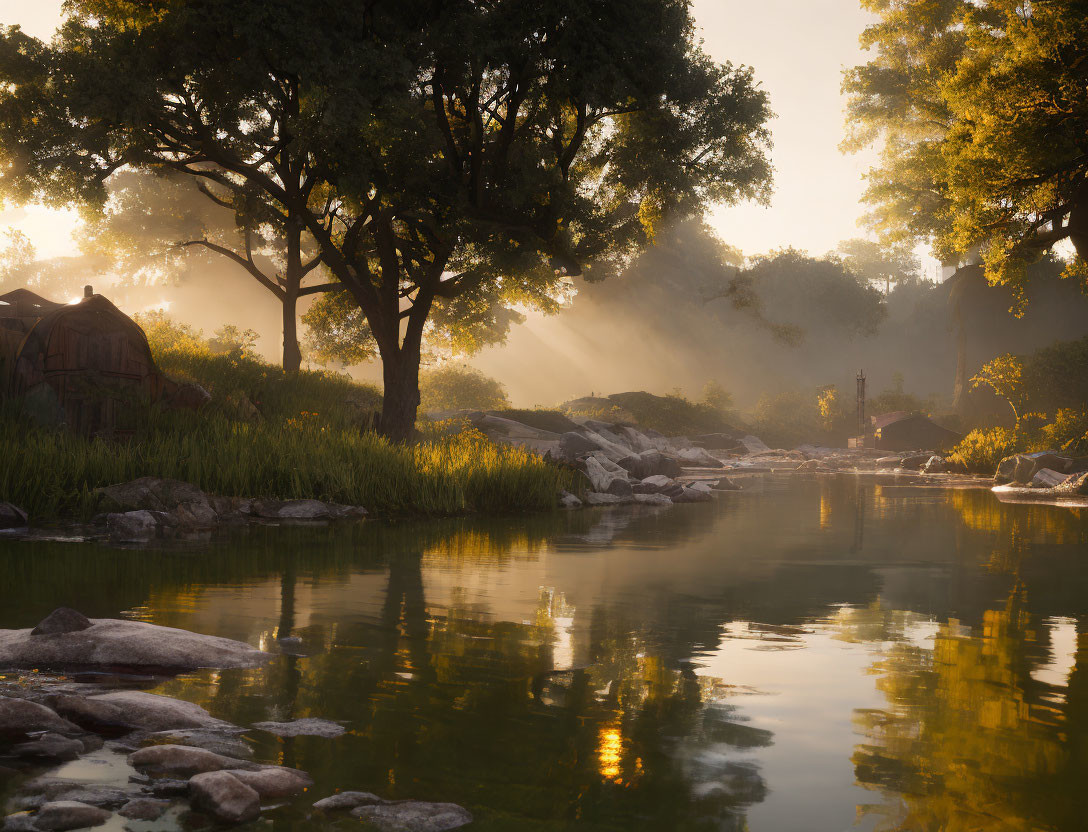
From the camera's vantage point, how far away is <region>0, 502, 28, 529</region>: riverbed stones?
10461 millimetres

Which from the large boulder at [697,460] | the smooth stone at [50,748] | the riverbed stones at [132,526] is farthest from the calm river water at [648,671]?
the large boulder at [697,460]

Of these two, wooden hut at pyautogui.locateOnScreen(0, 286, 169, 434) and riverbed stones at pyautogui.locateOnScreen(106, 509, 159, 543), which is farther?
wooden hut at pyautogui.locateOnScreen(0, 286, 169, 434)

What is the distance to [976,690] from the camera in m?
4.52

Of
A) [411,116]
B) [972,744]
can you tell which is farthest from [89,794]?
[411,116]

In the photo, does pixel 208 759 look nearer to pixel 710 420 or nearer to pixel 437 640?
pixel 437 640

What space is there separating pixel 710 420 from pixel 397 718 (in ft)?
143

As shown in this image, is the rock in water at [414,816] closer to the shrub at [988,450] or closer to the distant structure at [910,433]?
the shrub at [988,450]

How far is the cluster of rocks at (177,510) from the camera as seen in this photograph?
412 inches

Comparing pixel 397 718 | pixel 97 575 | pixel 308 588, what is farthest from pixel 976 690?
pixel 97 575

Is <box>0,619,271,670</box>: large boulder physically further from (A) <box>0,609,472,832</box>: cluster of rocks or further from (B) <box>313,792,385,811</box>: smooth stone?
(B) <box>313,792,385,811</box>: smooth stone

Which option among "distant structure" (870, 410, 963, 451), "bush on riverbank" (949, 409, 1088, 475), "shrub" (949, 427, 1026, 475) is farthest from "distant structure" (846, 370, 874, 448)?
"shrub" (949, 427, 1026, 475)

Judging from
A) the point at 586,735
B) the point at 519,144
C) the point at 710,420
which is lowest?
the point at 586,735

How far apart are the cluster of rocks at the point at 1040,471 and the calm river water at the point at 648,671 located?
11.4m

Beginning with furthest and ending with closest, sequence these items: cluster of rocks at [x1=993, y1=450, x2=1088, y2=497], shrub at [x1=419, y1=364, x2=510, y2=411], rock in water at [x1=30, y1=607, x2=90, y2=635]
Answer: shrub at [x1=419, y1=364, x2=510, y2=411] → cluster of rocks at [x1=993, y1=450, x2=1088, y2=497] → rock in water at [x1=30, y1=607, x2=90, y2=635]
